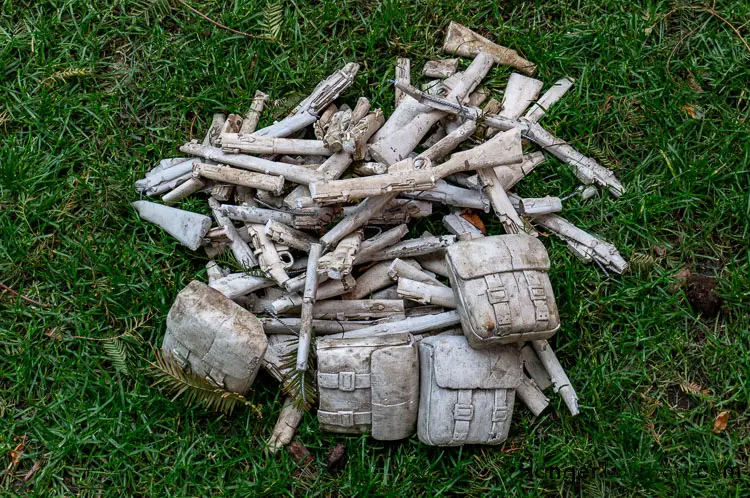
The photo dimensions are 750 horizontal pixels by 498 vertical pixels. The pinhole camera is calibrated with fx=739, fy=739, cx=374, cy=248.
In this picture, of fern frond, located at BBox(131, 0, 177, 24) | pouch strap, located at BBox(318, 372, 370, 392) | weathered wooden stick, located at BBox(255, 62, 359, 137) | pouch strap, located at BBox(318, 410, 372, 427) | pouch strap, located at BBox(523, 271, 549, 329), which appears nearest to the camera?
pouch strap, located at BBox(523, 271, 549, 329)

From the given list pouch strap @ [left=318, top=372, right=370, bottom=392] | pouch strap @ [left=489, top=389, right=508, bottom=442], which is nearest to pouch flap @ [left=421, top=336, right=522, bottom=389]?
pouch strap @ [left=489, top=389, right=508, bottom=442]

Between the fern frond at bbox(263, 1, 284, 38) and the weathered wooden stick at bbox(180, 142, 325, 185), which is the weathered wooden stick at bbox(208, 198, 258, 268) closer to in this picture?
the weathered wooden stick at bbox(180, 142, 325, 185)

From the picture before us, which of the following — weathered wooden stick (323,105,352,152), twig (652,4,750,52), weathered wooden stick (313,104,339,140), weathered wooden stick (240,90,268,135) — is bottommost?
weathered wooden stick (240,90,268,135)

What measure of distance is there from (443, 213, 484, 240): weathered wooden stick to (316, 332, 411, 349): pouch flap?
0.72 meters

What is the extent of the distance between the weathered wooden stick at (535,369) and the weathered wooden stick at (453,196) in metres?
0.89

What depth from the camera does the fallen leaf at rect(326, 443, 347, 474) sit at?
13.8 feet

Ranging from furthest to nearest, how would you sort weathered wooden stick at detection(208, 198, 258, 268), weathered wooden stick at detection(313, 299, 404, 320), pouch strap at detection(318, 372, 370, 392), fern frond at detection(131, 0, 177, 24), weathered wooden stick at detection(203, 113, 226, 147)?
fern frond at detection(131, 0, 177, 24) < weathered wooden stick at detection(203, 113, 226, 147) < weathered wooden stick at detection(208, 198, 258, 268) < weathered wooden stick at detection(313, 299, 404, 320) < pouch strap at detection(318, 372, 370, 392)

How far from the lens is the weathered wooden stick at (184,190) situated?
4516mm

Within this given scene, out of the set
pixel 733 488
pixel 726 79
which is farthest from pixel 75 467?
pixel 726 79

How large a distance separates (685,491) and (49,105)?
15.0 ft

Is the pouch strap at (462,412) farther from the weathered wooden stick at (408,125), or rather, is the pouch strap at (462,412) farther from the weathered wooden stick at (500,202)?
the weathered wooden stick at (408,125)

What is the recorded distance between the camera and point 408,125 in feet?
14.7

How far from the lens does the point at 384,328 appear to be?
4254mm

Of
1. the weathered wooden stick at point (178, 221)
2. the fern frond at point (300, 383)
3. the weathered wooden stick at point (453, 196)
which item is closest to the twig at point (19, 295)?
the weathered wooden stick at point (178, 221)
